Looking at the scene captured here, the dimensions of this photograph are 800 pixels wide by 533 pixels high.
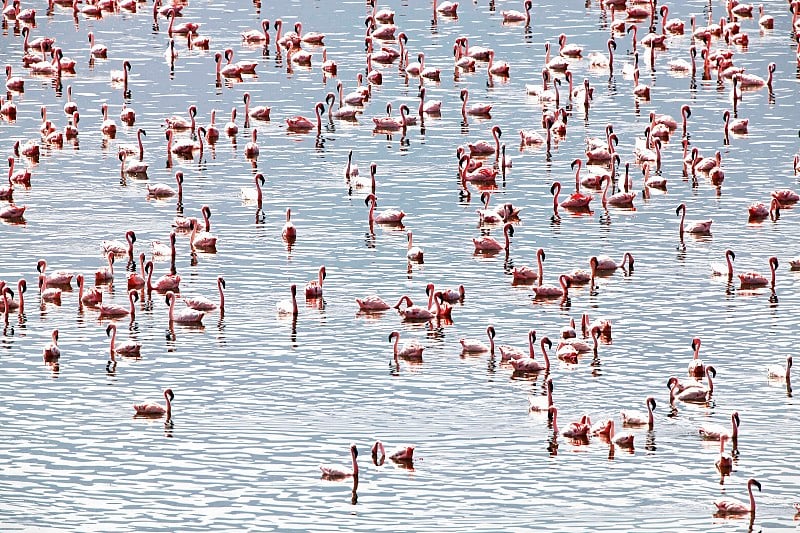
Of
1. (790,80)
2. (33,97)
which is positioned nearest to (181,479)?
(33,97)

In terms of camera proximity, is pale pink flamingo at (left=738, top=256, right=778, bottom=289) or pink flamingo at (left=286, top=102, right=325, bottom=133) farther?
pink flamingo at (left=286, top=102, right=325, bottom=133)

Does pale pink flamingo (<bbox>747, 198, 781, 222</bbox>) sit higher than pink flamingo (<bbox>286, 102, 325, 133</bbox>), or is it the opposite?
pink flamingo (<bbox>286, 102, 325, 133</bbox>)

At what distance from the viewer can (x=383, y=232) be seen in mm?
52344

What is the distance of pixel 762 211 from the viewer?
A: 52906 mm

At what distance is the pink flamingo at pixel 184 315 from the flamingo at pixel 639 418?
11661mm

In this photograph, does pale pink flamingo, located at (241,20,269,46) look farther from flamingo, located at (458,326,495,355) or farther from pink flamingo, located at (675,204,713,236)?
flamingo, located at (458,326,495,355)

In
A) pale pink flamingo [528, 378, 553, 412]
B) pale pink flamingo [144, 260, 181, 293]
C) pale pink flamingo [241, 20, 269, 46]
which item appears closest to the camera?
pale pink flamingo [528, 378, 553, 412]

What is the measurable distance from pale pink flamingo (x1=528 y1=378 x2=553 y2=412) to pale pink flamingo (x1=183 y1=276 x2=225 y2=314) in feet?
32.2

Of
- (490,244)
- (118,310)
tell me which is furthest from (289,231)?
(118,310)

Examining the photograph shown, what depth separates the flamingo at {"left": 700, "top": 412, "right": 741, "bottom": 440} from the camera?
35.8 meters

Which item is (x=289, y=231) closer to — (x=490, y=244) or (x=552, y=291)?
(x=490, y=244)

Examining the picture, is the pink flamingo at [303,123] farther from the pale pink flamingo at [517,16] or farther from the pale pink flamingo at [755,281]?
the pale pink flamingo at [755,281]

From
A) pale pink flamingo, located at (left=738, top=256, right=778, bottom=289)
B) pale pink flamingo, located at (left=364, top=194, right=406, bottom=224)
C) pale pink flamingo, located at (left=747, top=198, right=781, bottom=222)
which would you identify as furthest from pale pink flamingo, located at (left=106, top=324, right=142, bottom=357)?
pale pink flamingo, located at (left=747, top=198, right=781, bottom=222)

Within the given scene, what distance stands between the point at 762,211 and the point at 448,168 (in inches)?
416
